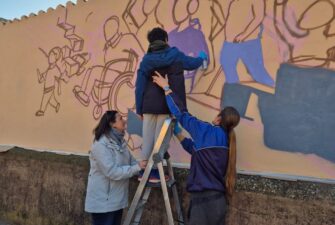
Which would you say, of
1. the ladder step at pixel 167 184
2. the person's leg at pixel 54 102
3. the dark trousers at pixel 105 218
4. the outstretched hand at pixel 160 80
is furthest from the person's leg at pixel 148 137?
the person's leg at pixel 54 102

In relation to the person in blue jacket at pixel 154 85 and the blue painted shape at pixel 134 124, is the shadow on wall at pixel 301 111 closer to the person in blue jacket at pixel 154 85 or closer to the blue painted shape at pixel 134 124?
the person in blue jacket at pixel 154 85

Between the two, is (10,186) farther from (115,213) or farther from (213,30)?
(213,30)

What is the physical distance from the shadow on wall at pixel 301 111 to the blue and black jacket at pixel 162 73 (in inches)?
26.7

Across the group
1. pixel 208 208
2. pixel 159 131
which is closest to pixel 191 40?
pixel 159 131

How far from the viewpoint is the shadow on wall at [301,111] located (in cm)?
368

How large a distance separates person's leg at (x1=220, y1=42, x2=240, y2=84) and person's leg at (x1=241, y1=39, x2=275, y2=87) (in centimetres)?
9

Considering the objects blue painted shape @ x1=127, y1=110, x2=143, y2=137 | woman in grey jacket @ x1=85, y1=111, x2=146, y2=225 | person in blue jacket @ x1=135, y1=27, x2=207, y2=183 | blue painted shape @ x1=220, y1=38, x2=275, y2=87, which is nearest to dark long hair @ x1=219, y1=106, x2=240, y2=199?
person in blue jacket @ x1=135, y1=27, x2=207, y2=183

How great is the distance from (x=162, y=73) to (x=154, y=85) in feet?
0.42

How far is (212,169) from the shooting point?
356 centimetres

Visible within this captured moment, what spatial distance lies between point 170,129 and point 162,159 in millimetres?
275

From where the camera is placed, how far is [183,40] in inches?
187

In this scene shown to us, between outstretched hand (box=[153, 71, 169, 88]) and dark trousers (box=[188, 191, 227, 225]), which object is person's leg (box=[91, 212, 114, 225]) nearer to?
dark trousers (box=[188, 191, 227, 225])

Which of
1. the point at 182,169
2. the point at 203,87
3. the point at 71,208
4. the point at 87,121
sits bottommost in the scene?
the point at 71,208

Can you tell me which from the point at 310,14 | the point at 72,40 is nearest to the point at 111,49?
the point at 72,40
